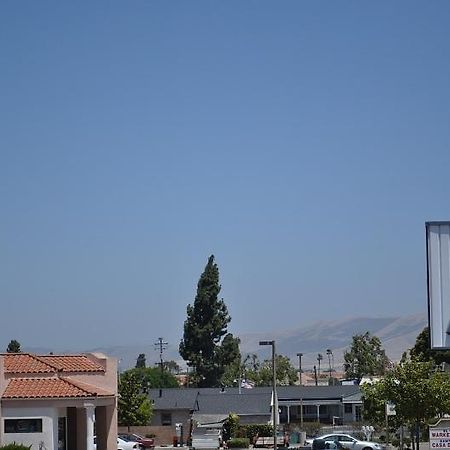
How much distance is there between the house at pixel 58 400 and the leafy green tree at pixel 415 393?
40.0ft

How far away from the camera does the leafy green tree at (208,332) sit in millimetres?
107500

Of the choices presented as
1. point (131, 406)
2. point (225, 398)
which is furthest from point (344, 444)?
point (225, 398)

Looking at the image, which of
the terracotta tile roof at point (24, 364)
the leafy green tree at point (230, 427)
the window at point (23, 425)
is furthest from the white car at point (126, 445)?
the window at point (23, 425)

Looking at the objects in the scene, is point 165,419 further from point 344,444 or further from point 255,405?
point 344,444

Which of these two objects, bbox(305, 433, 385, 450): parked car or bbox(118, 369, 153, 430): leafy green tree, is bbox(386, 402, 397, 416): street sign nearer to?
bbox(305, 433, 385, 450): parked car

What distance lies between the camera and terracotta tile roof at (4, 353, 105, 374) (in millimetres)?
46844

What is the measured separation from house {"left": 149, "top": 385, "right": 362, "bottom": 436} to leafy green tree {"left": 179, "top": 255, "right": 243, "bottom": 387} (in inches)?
338

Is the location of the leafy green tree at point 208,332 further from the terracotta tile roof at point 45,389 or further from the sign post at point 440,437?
the sign post at point 440,437

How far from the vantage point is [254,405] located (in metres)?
88.0

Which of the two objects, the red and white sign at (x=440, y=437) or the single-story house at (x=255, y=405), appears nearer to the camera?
the red and white sign at (x=440, y=437)

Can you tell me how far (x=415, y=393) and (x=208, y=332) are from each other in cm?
6299

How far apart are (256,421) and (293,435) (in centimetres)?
1461

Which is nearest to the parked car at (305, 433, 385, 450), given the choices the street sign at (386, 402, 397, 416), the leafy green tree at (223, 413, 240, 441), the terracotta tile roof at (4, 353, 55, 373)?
the street sign at (386, 402, 397, 416)

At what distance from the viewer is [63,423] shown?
1817 inches
